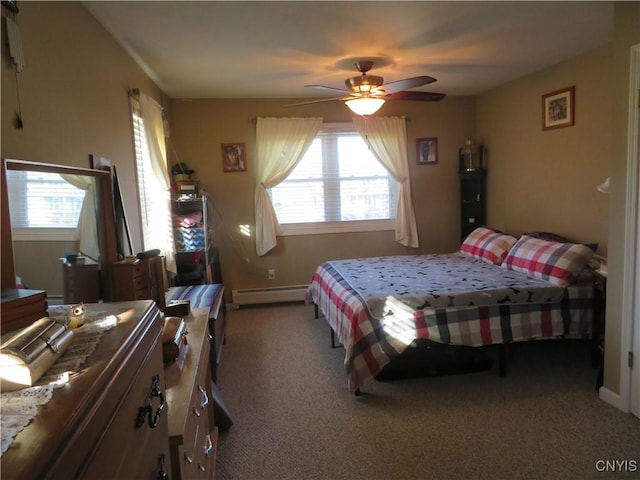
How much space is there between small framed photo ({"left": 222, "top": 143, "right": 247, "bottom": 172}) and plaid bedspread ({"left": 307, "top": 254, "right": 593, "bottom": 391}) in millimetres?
2320

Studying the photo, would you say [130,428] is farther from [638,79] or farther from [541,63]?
[541,63]

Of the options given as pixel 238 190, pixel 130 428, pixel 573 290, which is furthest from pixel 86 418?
pixel 238 190

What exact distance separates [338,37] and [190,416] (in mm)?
2587

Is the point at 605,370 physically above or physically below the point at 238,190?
below

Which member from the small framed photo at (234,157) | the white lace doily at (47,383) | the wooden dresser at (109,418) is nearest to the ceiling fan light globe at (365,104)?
the small framed photo at (234,157)

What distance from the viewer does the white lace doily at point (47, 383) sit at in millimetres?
546

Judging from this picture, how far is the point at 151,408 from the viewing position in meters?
0.90

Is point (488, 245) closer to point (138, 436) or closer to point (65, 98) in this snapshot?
point (65, 98)

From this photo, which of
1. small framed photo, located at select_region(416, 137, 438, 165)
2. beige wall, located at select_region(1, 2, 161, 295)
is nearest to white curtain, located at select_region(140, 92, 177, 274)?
beige wall, located at select_region(1, 2, 161, 295)

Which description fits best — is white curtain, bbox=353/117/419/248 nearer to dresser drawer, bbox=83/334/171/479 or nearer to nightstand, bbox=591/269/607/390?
nightstand, bbox=591/269/607/390

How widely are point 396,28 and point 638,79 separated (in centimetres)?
144

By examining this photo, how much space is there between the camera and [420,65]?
12.1 feet

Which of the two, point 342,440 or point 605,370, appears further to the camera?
point 605,370

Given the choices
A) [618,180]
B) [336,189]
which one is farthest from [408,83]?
[336,189]
